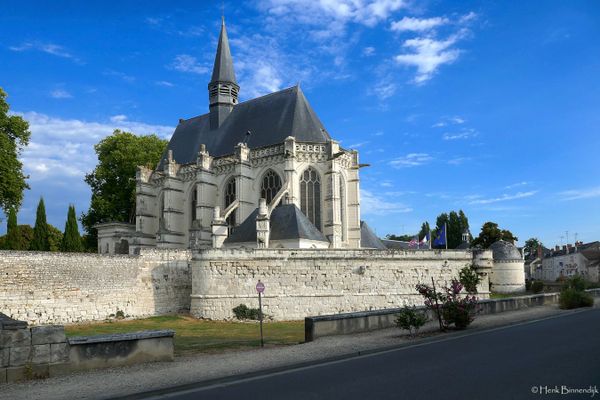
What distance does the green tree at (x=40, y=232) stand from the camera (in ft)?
109

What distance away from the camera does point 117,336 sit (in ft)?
26.8

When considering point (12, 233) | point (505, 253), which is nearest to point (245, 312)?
point (12, 233)

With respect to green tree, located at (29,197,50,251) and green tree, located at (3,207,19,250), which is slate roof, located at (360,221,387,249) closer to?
green tree, located at (29,197,50,251)

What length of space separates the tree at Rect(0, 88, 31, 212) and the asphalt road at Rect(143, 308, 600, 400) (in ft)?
78.0

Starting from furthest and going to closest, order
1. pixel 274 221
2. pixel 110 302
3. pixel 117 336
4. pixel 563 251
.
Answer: pixel 563 251, pixel 274 221, pixel 110 302, pixel 117 336

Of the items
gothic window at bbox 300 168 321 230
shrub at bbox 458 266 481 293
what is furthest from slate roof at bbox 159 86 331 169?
shrub at bbox 458 266 481 293

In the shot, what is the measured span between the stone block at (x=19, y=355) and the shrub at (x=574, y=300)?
1800 cm

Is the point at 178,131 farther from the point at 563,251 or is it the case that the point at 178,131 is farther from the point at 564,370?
the point at 563,251

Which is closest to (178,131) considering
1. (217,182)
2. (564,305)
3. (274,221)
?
(217,182)

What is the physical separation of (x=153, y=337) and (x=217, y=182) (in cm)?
2737

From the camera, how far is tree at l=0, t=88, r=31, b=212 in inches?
1013

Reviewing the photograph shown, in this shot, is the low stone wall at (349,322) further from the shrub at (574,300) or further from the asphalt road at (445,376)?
the shrub at (574,300)

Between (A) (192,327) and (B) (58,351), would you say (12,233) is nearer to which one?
(A) (192,327)

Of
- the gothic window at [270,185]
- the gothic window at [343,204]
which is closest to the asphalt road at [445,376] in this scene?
the gothic window at [343,204]
